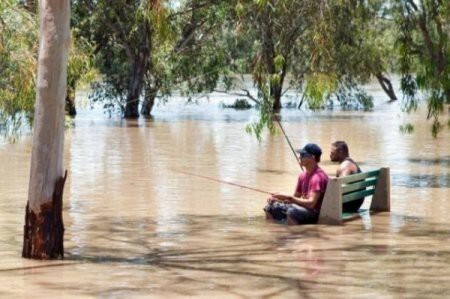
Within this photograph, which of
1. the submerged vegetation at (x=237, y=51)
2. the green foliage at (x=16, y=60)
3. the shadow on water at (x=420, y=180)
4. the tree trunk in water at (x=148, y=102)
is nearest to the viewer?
the green foliage at (x=16, y=60)

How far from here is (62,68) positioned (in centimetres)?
1082

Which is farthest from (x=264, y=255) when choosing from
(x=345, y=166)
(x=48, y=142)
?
(x=345, y=166)

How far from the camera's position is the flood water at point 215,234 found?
966 centimetres

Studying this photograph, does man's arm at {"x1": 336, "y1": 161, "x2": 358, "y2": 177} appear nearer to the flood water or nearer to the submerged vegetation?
the flood water

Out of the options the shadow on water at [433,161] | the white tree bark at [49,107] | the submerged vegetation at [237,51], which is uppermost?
the submerged vegetation at [237,51]

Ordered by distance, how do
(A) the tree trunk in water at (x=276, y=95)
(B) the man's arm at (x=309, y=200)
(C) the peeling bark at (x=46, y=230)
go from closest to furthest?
1. (C) the peeling bark at (x=46, y=230)
2. (B) the man's arm at (x=309, y=200)
3. (A) the tree trunk in water at (x=276, y=95)

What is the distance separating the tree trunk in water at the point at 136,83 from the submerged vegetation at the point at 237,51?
53 millimetres

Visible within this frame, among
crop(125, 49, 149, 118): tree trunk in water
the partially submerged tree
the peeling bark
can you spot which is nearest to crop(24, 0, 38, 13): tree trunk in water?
the partially submerged tree

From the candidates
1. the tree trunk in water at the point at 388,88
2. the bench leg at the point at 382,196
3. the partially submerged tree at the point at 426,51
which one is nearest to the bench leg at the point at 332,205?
the bench leg at the point at 382,196

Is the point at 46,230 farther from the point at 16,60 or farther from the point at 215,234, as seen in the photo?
the point at 16,60

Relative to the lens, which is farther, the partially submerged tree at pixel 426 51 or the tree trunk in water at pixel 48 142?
the partially submerged tree at pixel 426 51

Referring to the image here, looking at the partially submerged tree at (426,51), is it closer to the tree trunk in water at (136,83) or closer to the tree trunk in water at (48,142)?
the tree trunk in water at (48,142)

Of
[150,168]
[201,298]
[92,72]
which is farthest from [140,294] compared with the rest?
[92,72]

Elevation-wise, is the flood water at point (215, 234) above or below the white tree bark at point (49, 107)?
below
